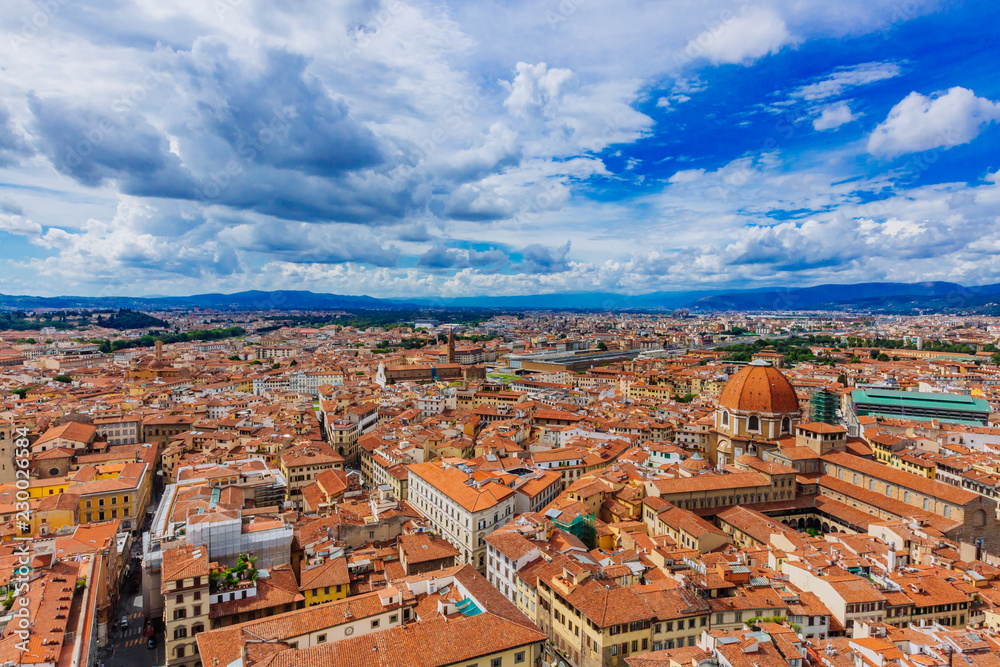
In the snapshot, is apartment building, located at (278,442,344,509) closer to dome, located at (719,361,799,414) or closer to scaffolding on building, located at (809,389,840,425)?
dome, located at (719,361,799,414)

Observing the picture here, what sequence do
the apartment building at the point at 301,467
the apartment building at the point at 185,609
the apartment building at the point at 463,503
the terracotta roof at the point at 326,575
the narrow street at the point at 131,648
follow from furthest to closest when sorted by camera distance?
1. the apartment building at the point at 301,467
2. the apartment building at the point at 463,503
3. the terracotta roof at the point at 326,575
4. the narrow street at the point at 131,648
5. the apartment building at the point at 185,609

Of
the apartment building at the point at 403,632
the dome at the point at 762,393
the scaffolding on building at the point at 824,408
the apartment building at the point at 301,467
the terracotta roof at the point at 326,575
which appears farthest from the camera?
the scaffolding on building at the point at 824,408

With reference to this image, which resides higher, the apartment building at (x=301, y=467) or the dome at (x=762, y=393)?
the dome at (x=762, y=393)

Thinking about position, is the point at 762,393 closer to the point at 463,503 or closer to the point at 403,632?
the point at 463,503

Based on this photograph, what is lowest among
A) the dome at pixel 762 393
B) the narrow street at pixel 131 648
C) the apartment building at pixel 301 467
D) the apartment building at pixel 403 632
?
the narrow street at pixel 131 648

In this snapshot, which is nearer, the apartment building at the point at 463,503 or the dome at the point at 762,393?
the apartment building at the point at 463,503

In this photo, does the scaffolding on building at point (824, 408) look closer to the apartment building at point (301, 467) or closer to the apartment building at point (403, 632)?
the apartment building at point (403, 632)

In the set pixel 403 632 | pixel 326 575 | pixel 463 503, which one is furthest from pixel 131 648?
pixel 463 503

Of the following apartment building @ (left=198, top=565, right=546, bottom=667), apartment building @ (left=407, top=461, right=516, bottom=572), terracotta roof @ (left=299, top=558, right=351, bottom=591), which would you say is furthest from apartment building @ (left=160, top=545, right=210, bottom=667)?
apartment building @ (left=407, top=461, right=516, bottom=572)

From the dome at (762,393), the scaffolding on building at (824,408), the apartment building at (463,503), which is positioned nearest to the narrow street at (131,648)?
the apartment building at (463,503)
